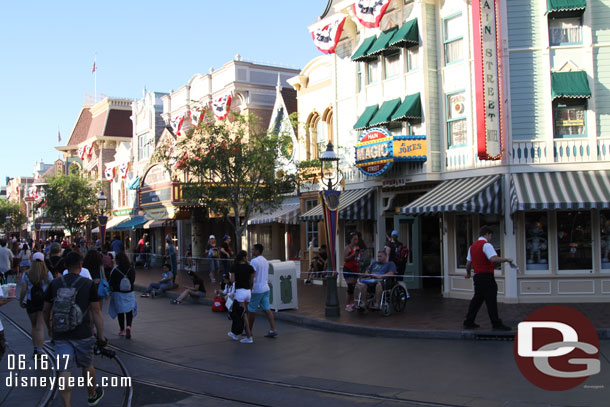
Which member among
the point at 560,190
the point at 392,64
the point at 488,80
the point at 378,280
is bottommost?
the point at 378,280

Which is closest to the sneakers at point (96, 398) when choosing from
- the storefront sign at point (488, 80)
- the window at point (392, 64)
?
the storefront sign at point (488, 80)

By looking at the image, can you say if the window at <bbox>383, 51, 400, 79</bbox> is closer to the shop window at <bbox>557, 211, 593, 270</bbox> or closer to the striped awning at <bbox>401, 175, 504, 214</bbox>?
the striped awning at <bbox>401, 175, 504, 214</bbox>

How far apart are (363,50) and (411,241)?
6.26 meters

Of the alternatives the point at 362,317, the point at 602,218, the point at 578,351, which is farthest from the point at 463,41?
the point at 578,351

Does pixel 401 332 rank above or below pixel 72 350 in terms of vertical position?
below

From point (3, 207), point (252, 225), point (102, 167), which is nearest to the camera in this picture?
point (252, 225)

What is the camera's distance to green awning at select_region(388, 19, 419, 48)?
18.0 m

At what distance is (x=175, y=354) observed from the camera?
34.0 ft

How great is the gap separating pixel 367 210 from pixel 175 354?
35.3 ft

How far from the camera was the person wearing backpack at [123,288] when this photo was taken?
1170 cm

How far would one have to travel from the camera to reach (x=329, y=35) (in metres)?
21.6

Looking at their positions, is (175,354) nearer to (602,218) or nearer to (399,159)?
(399,159)

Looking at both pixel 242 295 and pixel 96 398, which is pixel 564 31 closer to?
pixel 242 295

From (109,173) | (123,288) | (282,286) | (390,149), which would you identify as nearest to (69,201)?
(109,173)
